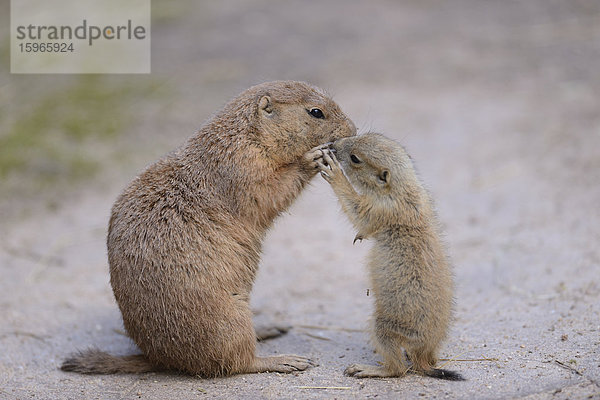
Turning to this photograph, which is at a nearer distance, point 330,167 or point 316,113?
point 330,167

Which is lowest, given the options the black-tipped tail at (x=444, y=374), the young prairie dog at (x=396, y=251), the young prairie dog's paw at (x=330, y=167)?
the black-tipped tail at (x=444, y=374)

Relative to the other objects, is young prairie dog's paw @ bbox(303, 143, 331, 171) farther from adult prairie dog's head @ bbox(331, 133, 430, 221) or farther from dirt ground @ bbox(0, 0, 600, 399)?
dirt ground @ bbox(0, 0, 600, 399)

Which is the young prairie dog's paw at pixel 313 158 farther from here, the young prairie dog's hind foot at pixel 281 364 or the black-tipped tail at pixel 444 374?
the black-tipped tail at pixel 444 374

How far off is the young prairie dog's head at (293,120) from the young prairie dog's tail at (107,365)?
6.52 ft

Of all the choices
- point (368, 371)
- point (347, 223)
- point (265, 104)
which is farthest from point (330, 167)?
point (347, 223)

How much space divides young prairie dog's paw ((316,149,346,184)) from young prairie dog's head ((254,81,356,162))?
24 cm

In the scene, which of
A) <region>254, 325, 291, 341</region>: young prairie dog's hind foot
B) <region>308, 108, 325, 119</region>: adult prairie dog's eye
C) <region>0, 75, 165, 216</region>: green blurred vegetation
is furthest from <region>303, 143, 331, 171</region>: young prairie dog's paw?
<region>0, 75, 165, 216</region>: green blurred vegetation

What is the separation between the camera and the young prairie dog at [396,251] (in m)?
4.73

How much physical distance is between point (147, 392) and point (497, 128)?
25.7ft

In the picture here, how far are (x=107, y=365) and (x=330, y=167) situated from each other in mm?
2405

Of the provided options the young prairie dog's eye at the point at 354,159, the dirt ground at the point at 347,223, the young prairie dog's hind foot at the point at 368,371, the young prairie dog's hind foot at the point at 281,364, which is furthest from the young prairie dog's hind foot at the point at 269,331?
the young prairie dog's eye at the point at 354,159

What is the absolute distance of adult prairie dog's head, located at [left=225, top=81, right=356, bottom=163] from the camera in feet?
17.6

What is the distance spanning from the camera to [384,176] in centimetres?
509

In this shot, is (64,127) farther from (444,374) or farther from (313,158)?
(444,374)
